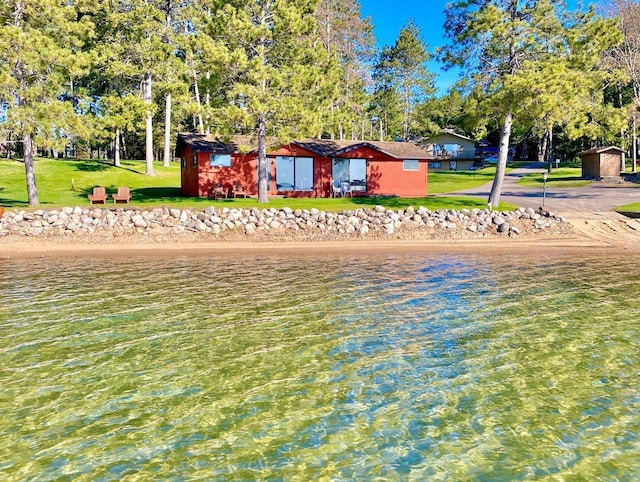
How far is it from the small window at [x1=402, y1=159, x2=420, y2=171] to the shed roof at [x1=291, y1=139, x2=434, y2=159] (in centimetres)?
36

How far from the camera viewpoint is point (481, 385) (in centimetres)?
605

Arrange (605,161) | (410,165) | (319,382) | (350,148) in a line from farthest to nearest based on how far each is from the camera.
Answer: (605,161) < (410,165) < (350,148) < (319,382)

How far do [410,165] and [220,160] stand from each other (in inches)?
482

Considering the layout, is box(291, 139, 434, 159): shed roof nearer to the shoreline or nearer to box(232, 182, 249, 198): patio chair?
box(232, 182, 249, 198): patio chair

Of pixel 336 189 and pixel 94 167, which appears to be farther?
pixel 94 167

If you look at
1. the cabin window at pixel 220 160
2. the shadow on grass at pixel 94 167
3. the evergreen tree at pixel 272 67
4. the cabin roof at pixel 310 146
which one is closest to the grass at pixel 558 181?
the cabin roof at pixel 310 146

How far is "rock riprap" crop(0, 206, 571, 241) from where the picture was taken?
19.2m

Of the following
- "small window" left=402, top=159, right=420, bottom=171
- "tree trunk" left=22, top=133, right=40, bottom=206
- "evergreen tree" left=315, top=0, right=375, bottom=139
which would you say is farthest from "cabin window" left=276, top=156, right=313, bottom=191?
"evergreen tree" left=315, top=0, right=375, bottom=139

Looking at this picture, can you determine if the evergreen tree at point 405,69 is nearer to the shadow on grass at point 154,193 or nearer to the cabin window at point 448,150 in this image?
the cabin window at point 448,150

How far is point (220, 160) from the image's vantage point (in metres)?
29.0

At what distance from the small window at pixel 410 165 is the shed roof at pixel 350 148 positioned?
0.36 m

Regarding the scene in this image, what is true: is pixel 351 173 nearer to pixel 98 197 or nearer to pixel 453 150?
pixel 98 197

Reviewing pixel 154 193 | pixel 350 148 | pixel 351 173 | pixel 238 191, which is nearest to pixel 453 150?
pixel 351 173

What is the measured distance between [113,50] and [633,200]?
3391cm
